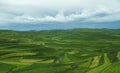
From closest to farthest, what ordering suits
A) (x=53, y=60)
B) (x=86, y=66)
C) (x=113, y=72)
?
(x=113, y=72) → (x=86, y=66) → (x=53, y=60)

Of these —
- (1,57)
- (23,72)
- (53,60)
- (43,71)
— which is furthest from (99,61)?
(1,57)

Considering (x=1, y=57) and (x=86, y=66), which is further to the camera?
(x=1, y=57)

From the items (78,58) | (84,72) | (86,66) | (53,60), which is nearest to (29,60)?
(53,60)

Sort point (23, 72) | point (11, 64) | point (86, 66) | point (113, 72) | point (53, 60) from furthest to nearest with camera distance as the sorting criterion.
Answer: point (53, 60) → point (11, 64) → point (86, 66) → point (23, 72) → point (113, 72)

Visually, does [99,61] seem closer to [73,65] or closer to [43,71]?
[73,65]

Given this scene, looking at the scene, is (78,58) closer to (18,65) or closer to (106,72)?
(18,65)

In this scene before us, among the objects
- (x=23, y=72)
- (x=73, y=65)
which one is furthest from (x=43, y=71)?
(x=73, y=65)

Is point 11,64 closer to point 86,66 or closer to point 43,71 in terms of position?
point 43,71

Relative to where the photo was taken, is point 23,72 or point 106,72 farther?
point 23,72

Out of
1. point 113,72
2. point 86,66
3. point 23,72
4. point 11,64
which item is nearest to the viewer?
point 113,72

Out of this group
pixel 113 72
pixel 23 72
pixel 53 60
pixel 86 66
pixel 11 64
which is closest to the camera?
pixel 113 72
